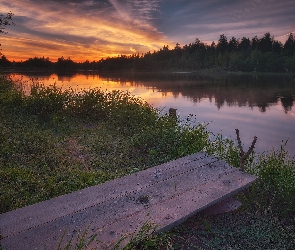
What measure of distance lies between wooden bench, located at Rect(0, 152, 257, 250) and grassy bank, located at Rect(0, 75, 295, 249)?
1.24 feet

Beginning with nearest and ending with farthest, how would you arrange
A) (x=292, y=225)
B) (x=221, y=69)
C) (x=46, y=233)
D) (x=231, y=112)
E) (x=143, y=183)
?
(x=46, y=233) < (x=143, y=183) < (x=292, y=225) < (x=231, y=112) < (x=221, y=69)

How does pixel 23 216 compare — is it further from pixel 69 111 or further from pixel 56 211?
pixel 69 111

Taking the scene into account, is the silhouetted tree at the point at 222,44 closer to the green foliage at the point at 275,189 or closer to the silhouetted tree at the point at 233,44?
the silhouetted tree at the point at 233,44

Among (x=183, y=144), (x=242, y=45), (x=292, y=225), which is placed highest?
(x=242, y=45)

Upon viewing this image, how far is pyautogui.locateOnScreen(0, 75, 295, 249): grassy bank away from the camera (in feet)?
12.6

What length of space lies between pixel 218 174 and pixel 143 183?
47.6 inches

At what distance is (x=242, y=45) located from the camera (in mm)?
90062

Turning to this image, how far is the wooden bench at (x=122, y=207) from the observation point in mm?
2756

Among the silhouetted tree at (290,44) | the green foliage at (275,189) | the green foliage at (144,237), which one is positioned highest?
the silhouetted tree at (290,44)

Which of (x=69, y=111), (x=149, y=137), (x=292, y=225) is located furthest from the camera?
(x=69, y=111)

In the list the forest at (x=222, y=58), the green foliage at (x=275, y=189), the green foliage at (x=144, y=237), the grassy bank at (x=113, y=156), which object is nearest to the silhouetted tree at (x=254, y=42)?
the forest at (x=222, y=58)

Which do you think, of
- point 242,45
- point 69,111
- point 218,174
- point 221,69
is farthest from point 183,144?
point 242,45

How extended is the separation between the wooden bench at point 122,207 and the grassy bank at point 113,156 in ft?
1.24

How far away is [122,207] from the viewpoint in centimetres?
322
